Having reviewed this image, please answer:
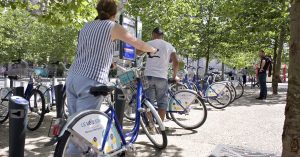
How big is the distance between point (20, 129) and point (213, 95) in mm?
7680

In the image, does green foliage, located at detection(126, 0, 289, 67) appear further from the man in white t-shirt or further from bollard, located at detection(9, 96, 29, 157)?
bollard, located at detection(9, 96, 29, 157)

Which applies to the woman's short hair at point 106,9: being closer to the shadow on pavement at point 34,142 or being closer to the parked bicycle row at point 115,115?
the parked bicycle row at point 115,115

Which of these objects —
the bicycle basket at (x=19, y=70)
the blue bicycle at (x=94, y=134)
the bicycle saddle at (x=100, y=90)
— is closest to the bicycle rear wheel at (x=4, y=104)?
the bicycle basket at (x=19, y=70)

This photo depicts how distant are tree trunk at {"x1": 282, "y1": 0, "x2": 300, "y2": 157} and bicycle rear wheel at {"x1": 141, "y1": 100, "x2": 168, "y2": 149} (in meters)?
2.08

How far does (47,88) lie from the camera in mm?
8039

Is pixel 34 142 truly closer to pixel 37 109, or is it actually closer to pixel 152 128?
pixel 37 109

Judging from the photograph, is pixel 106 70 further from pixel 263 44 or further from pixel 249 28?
pixel 263 44

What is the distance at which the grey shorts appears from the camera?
21.4 ft

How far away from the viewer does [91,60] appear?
379cm

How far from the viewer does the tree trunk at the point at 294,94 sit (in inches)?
133

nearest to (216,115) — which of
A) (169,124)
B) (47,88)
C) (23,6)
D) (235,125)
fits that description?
(235,125)

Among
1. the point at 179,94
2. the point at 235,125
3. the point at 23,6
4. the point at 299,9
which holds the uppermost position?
the point at 23,6

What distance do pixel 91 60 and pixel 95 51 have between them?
0.32 feet

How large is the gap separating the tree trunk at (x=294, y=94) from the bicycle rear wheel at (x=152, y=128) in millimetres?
2079
